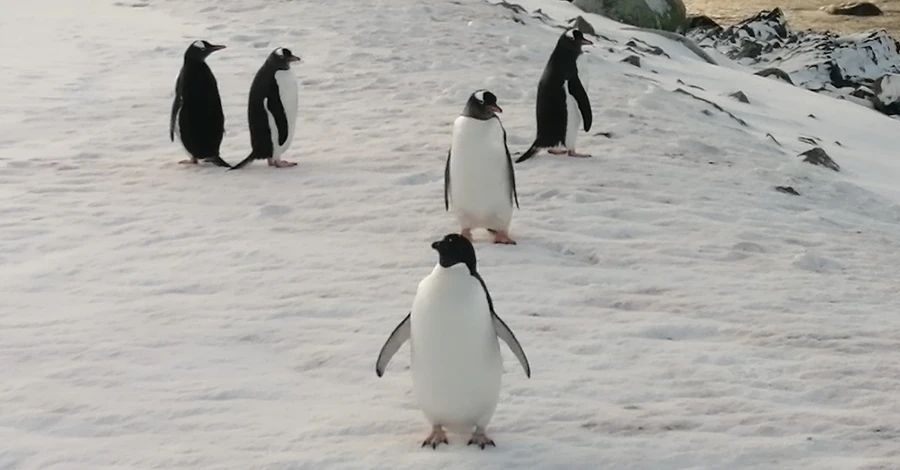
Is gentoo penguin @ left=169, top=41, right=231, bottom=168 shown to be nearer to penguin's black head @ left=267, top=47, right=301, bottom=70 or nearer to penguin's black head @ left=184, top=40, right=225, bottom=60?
penguin's black head @ left=184, top=40, right=225, bottom=60

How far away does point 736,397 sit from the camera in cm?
331

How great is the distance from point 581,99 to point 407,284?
2682 millimetres

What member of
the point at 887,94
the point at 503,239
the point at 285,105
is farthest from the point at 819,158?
the point at 887,94

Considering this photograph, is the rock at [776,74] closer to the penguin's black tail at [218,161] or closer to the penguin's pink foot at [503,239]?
the penguin's black tail at [218,161]

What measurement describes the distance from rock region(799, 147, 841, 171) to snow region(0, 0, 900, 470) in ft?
0.78

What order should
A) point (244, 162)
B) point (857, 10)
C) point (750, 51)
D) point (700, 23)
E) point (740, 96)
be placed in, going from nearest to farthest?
1. point (244, 162)
2. point (740, 96)
3. point (750, 51)
4. point (700, 23)
5. point (857, 10)

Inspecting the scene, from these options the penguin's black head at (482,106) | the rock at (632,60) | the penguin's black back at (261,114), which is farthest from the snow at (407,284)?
the rock at (632,60)

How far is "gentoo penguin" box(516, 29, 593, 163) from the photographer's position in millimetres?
6582

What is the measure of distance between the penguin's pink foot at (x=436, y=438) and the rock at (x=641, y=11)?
545 inches

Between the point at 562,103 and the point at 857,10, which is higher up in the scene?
the point at 562,103

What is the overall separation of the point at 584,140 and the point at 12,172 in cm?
342

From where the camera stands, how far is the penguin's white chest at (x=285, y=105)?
6.36 m

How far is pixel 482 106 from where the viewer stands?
4578 millimetres

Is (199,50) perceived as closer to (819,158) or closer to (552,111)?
(552,111)
